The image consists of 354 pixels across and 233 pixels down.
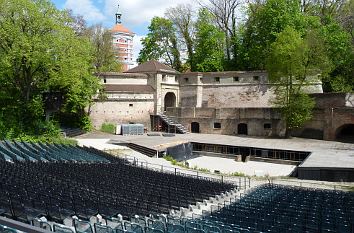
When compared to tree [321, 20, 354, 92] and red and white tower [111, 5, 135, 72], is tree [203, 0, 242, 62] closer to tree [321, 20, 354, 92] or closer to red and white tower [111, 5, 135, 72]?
tree [321, 20, 354, 92]

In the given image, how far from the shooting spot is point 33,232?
3.96m

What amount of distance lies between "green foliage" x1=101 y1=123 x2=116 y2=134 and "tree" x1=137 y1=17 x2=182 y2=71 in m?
18.2

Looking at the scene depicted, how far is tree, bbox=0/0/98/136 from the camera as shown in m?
28.7

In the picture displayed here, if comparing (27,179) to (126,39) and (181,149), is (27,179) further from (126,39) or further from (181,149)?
(126,39)

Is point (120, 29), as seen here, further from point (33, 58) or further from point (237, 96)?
point (33, 58)

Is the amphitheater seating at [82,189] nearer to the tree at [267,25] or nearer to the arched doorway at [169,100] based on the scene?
the arched doorway at [169,100]

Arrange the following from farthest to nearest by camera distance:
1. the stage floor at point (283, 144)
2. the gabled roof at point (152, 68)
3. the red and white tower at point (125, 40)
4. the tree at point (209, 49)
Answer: the red and white tower at point (125, 40) < the tree at point (209, 49) < the gabled roof at point (152, 68) < the stage floor at point (283, 144)

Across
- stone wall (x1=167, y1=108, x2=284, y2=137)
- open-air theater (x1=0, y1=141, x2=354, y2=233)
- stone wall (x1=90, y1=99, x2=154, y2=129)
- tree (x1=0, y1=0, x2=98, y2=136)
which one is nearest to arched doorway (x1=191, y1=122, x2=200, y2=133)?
stone wall (x1=167, y1=108, x2=284, y2=137)

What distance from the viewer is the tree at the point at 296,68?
3569 centimetres

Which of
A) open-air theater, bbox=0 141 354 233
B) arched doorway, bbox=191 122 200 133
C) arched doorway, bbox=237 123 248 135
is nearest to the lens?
open-air theater, bbox=0 141 354 233

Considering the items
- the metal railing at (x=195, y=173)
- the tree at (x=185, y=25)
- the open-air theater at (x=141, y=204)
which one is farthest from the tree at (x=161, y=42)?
the open-air theater at (x=141, y=204)

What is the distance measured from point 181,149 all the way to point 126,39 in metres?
75.2

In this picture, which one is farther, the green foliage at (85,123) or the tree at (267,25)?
the tree at (267,25)

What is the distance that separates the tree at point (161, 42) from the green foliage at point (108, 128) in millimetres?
18184
